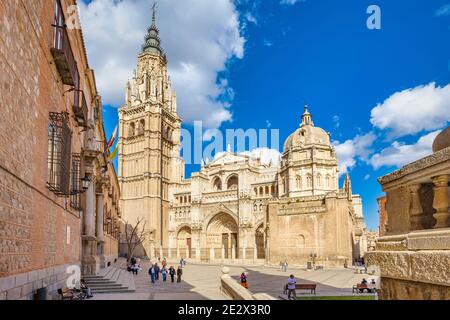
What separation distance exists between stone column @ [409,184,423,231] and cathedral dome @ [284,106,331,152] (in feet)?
148

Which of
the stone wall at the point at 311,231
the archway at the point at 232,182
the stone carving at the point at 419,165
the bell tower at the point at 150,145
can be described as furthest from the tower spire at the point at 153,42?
the stone carving at the point at 419,165

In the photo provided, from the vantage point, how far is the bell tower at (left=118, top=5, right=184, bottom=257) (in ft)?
199

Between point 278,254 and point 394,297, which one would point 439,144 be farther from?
point 278,254

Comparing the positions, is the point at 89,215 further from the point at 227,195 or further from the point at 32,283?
the point at 227,195

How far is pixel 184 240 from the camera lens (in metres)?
61.4

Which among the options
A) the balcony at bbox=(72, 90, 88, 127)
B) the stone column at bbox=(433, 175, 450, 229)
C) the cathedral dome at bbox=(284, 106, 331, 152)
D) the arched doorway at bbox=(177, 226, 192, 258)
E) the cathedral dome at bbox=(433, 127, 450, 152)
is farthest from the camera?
the arched doorway at bbox=(177, 226, 192, 258)

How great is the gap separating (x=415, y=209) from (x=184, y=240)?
59560 millimetres

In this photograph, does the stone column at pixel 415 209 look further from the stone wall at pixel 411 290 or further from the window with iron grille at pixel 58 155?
the window with iron grille at pixel 58 155

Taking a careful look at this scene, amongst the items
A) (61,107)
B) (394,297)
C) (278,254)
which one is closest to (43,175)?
(61,107)

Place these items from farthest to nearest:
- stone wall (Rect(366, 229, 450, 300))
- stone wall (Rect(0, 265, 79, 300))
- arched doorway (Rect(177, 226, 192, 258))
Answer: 1. arched doorway (Rect(177, 226, 192, 258))
2. stone wall (Rect(0, 265, 79, 300))
3. stone wall (Rect(366, 229, 450, 300))

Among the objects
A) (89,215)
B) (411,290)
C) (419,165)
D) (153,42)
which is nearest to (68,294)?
(89,215)

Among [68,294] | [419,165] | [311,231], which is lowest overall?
[68,294]

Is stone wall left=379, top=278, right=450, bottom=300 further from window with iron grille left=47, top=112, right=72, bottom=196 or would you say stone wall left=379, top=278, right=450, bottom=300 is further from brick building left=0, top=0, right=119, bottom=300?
window with iron grille left=47, top=112, right=72, bottom=196

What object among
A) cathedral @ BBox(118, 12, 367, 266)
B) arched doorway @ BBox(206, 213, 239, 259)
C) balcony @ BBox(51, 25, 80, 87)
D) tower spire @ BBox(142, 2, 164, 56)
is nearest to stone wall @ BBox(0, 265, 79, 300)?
balcony @ BBox(51, 25, 80, 87)
